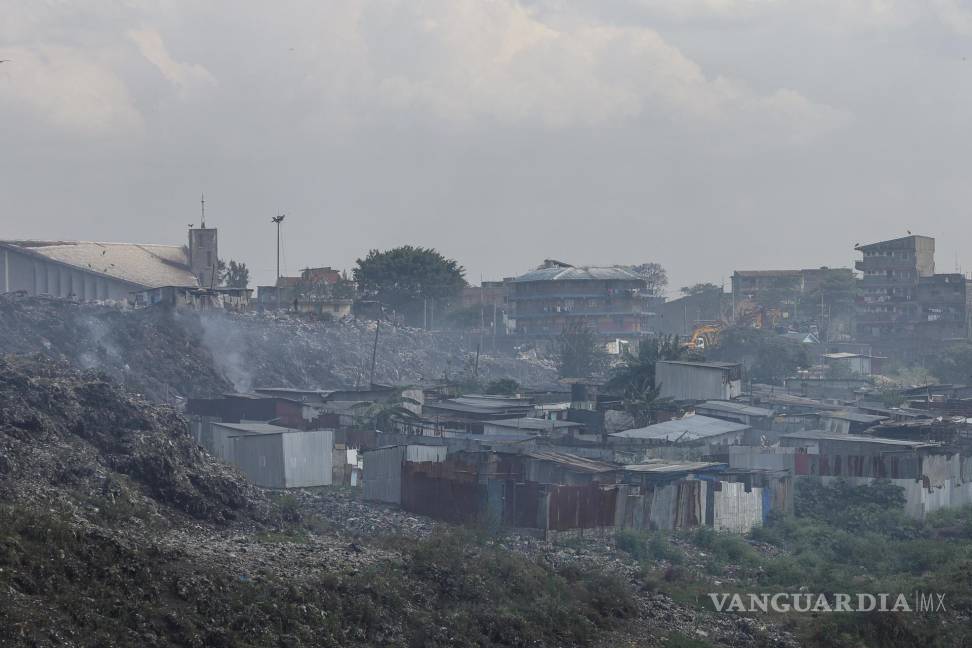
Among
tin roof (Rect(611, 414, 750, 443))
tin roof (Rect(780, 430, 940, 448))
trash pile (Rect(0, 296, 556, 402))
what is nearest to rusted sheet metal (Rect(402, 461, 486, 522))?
tin roof (Rect(611, 414, 750, 443))

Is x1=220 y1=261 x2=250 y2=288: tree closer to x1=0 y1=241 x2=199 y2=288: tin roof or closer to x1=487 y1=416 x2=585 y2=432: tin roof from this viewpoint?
x1=0 y1=241 x2=199 y2=288: tin roof

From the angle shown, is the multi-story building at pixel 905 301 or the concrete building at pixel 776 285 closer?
the multi-story building at pixel 905 301

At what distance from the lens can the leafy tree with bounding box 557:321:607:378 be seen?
54.3 metres

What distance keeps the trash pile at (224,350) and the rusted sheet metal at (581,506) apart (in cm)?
1739

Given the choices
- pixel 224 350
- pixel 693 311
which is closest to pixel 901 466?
pixel 224 350

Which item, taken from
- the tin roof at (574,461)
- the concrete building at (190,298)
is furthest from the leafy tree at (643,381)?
the concrete building at (190,298)

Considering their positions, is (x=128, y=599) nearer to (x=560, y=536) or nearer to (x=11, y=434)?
(x=11, y=434)

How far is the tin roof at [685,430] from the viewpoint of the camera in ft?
90.8

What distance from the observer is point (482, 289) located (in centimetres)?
7681

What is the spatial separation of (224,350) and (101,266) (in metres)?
13.6

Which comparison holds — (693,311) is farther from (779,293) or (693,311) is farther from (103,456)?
(103,456)

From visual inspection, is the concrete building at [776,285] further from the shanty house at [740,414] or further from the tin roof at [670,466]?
the tin roof at [670,466]

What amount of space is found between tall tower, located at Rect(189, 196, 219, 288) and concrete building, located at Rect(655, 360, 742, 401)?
31330 millimetres

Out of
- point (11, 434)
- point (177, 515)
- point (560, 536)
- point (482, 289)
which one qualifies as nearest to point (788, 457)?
point (560, 536)
